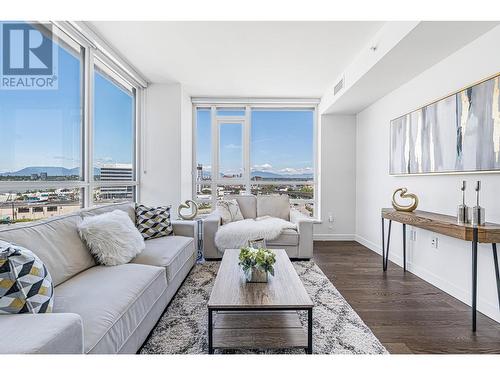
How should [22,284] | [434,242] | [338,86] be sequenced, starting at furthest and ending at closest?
[338,86] < [434,242] < [22,284]

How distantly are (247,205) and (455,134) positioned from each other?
9.32 feet

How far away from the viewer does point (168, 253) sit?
2.51m

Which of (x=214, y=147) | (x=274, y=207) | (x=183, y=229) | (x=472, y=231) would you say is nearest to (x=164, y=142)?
(x=214, y=147)

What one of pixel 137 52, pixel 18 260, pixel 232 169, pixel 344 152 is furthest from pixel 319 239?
pixel 18 260

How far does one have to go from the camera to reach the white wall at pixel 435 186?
2.27 meters

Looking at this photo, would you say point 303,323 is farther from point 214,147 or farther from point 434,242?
point 214,147

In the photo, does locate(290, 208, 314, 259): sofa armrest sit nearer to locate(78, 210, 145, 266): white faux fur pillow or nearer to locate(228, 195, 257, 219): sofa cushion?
locate(228, 195, 257, 219): sofa cushion

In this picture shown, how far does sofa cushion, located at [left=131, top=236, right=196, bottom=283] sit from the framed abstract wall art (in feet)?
8.88

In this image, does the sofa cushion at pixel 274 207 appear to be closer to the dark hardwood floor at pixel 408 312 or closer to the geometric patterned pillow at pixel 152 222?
the dark hardwood floor at pixel 408 312

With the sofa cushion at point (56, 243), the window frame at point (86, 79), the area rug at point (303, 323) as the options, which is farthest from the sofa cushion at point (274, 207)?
the sofa cushion at point (56, 243)

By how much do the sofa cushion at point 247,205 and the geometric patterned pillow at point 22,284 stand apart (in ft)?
10.6

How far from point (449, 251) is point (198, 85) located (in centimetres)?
399
